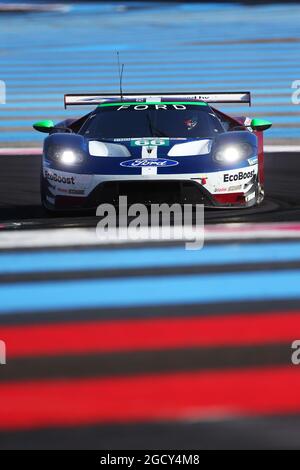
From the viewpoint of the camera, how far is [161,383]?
12.6 ft

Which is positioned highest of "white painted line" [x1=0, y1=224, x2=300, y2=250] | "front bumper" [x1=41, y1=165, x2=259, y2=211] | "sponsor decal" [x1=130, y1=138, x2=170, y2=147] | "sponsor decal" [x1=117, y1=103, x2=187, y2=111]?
"sponsor decal" [x1=117, y1=103, x2=187, y2=111]

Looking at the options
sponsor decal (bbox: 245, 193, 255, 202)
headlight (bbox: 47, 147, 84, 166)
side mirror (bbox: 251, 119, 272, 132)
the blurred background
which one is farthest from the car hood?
the blurred background

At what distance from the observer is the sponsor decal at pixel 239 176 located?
24.8 ft

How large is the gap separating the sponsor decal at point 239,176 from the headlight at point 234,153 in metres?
0.10

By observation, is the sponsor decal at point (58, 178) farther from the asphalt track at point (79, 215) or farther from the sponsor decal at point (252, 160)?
the sponsor decal at point (252, 160)

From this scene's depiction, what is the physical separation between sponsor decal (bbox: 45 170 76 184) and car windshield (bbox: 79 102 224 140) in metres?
0.50

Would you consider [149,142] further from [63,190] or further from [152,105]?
[152,105]

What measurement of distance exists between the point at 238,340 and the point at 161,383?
602 mm

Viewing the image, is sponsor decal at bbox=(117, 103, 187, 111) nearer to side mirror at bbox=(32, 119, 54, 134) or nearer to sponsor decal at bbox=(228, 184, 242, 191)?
side mirror at bbox=(32, 119, 54, 134)

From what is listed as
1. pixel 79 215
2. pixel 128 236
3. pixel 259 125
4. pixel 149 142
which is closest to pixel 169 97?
pixel 259 125

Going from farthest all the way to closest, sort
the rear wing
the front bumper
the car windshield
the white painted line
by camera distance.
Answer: the rear wing → the car windshield → the front bumper → the white painted line

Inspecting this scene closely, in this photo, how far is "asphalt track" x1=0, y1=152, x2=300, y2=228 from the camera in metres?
7.56
